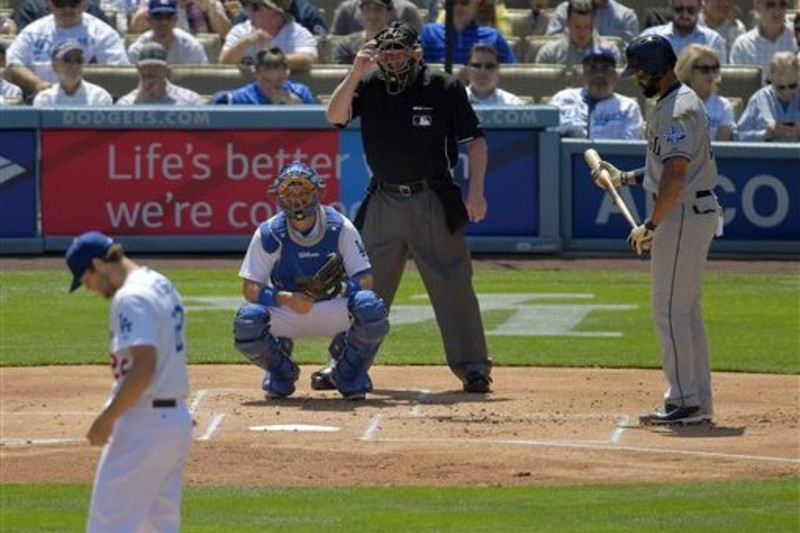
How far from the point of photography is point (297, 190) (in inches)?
479

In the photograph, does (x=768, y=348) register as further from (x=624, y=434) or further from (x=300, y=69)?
(x=300, y=69)

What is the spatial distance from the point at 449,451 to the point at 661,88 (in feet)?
7.43

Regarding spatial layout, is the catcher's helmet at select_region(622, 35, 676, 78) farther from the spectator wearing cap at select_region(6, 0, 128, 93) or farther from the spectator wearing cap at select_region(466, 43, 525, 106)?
the spectator wearing cap at select_region(6, 0, 128, 93)

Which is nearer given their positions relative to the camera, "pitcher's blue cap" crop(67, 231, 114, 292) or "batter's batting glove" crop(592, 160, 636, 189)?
"pitcher's blue cap" crop(67, 231, 114, 292)

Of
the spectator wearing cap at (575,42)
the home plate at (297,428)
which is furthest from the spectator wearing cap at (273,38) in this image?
the home plate at (297,428)

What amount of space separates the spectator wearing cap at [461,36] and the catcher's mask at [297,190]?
8.74m

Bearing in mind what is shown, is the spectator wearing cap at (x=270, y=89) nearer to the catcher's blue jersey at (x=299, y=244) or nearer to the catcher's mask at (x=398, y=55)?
the catcher's mask at (x=398, y=55)

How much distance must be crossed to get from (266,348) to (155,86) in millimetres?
8030

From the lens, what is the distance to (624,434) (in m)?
11.6

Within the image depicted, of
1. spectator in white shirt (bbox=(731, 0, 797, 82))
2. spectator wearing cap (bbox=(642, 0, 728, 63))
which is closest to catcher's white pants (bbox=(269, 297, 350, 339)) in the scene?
spectator wearing cap (bbox=(642, 0, 728, 63))

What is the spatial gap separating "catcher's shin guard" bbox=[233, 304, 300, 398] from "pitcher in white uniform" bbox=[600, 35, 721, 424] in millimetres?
2321

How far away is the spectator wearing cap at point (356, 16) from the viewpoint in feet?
70.7

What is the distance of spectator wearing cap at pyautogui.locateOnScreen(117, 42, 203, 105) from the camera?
64.7 feet

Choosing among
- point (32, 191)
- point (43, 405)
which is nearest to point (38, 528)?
point (43, 405)
